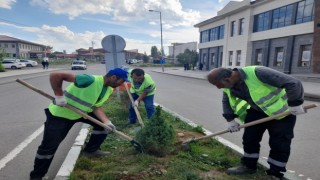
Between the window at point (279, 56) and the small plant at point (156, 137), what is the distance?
82.5 ft

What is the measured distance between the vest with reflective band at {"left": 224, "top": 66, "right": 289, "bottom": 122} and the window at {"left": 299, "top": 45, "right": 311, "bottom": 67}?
22.6 meters

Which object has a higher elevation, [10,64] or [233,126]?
[233,126]

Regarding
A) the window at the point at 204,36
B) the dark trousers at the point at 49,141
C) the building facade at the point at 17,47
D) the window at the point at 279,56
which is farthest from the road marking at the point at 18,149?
the building facade at the point at 17,47

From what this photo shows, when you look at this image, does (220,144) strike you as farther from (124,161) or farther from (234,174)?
(124,161)

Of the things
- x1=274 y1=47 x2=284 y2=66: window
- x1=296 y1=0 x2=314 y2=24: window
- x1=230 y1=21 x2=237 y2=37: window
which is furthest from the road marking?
x1=230 y1=21 x2=237 y2=37: window

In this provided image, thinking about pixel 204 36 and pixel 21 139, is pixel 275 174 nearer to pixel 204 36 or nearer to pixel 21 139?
pixel 21 139

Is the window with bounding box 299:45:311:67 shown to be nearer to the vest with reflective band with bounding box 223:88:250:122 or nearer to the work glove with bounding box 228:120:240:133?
the vest with reflective band with bounding box 223:88:250:122

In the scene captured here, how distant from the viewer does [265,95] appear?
325cm

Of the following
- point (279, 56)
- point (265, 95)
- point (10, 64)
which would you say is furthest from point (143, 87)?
point (10, 64)

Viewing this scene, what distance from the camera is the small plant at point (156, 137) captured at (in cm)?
397

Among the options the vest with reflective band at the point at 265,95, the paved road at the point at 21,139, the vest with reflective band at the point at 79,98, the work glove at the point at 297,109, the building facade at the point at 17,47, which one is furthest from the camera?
the building facade at the point at 17,47

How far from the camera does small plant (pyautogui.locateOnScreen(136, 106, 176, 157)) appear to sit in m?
3.97

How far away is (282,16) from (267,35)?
2.44 metres

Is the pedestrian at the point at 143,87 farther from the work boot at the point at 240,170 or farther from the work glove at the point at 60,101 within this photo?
the work boot at the point at 240,170
